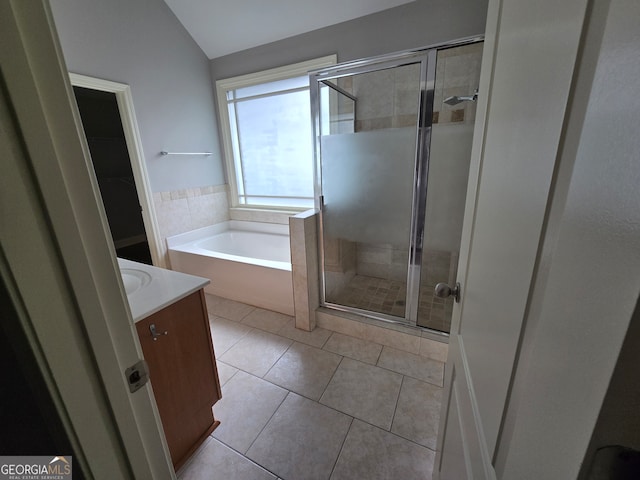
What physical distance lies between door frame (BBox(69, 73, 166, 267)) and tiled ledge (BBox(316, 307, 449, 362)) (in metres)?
1.96

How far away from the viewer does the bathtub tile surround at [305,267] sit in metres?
2.03

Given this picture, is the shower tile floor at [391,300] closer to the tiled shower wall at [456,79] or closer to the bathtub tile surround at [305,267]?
the bathtub tile surround at [305,267]

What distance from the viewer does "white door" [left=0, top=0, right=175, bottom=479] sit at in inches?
13.9

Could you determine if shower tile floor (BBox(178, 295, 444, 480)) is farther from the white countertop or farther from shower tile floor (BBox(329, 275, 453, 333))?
the white countertop

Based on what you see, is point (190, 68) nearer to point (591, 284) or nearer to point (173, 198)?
point (173, 198)

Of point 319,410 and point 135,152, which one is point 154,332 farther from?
point 135,152

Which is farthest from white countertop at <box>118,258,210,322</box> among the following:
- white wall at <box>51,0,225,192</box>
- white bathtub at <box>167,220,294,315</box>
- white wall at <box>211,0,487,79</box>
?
white wall at <box>211,0,487,79</box>

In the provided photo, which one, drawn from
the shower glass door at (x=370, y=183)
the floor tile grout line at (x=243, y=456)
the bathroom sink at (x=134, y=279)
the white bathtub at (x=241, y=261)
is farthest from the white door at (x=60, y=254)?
the white bathtub at (x=241, y=261)

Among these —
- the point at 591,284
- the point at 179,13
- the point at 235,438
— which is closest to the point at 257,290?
the point at 235,438

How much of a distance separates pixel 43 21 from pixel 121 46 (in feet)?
9.19

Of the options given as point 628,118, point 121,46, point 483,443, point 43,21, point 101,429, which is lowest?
point 483,443

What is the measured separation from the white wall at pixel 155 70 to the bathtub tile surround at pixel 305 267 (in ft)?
5.94

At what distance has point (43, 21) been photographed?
1.23ft

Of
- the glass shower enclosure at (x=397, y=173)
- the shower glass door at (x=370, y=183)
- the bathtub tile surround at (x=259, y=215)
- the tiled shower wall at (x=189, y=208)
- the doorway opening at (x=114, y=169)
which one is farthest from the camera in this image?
the bathtub tile surround at (x=259, y=215)
